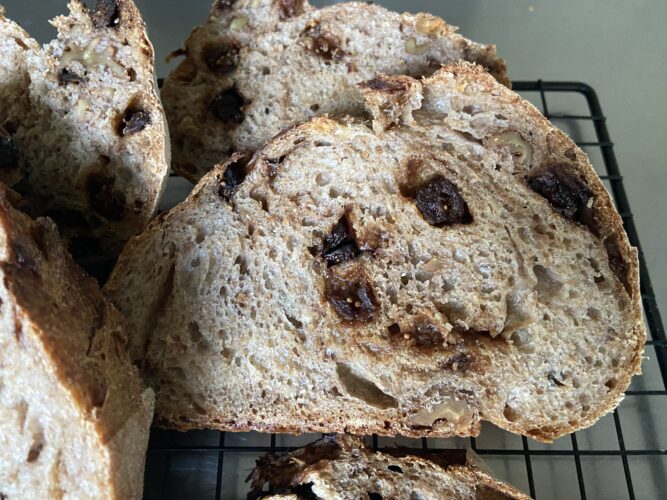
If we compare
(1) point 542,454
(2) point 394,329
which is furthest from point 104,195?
(1) point 542,454

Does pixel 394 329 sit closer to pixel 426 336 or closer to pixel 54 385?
pixel 426 336

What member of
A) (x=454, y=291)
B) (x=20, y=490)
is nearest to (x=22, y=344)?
(x=20, y=490)

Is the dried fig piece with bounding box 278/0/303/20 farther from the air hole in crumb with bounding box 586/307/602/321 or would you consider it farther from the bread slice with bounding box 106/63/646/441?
the air hole in crumb with bounding box 586/307/602/321

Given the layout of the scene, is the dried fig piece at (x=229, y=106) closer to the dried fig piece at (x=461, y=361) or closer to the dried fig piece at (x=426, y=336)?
the dried fig piece at (x=426, y=336)

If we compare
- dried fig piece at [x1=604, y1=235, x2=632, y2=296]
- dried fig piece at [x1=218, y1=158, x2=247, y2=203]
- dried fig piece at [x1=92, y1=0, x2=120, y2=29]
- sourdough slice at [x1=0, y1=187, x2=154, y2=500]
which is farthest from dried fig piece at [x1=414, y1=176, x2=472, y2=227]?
dried fig piece at [x1=92, y1=0, x2=120, y2=29]

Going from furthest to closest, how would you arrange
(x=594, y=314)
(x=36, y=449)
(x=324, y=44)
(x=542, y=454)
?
(x=324, y=44)
(x=542, y=454)
(x=594, y=314)
(x=36, y=449)

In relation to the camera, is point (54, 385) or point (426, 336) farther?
point (426, 336)

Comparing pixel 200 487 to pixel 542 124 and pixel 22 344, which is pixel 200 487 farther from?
pixel 542 124
